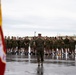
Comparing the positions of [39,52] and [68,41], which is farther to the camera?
[68,41]

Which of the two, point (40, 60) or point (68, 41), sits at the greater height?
point (68, 41)

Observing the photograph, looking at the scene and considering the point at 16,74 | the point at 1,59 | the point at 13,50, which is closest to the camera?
the point at 1,59

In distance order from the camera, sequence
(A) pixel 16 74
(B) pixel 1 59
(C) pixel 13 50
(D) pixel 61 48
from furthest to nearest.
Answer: (C) pixel 13 50, (D) pixel 61 48, (A) pixel 16 74, (B) pixel 1 59

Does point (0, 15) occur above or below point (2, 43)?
above

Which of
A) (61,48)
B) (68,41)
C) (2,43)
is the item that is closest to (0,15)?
(2,43)

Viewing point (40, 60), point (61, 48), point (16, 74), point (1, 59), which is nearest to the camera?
point (1, 59)

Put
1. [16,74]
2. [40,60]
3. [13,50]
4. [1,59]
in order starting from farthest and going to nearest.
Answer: [13,50] < [40,60] < [16,74] < [1,59]

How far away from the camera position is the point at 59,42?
2341 inches

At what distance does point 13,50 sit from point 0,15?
63280 mm

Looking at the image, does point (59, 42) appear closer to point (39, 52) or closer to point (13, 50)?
point (13, 50)

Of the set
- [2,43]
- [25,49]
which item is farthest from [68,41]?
[2,43]

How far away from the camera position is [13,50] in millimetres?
68938

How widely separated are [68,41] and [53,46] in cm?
353

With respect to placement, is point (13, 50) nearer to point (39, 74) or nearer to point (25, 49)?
point (25, 49)
